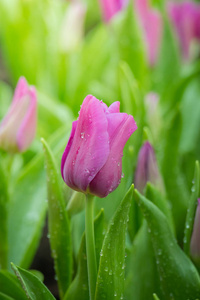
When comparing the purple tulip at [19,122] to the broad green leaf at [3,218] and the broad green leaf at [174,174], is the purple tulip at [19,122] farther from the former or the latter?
the broad green leaf at [174,174]

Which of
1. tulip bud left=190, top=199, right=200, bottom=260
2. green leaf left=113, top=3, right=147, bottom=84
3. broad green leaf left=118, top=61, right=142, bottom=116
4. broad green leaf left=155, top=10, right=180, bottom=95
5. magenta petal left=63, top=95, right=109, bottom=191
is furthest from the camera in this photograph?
broad green leaf left=155, top=10, right=180, bottom=95

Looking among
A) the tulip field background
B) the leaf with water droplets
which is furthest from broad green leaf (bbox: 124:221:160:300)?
the leaf with water droplets

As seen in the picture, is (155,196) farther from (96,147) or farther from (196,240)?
(96,147)

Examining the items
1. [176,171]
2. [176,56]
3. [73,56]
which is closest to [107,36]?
[73,56]

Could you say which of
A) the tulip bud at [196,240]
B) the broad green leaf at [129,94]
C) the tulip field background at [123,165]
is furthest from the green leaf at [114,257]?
the broad green leaf at [129,94]

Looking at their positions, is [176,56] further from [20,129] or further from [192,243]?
[192,243]

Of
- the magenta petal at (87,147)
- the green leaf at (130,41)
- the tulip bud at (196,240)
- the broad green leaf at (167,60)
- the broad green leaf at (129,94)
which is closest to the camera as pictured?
the magenta petal at (87,147)

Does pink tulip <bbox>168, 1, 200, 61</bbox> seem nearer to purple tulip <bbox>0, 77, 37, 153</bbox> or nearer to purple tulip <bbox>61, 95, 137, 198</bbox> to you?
purple tulip <bbox>0, 77, 37, 153</bbox>
